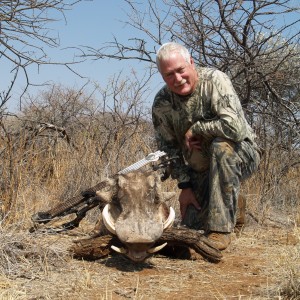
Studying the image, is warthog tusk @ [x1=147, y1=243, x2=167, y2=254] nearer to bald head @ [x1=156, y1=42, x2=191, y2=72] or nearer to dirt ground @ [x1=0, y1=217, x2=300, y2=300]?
dirt ground @ [x1=0, y1=217, x2=300, y2=300]

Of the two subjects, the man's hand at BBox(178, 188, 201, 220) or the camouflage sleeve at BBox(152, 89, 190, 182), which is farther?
the man's hand at BBox(178, 188, 201, 220)

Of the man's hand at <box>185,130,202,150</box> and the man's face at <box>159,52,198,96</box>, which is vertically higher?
the man's face at <box>159,52,198,96</box>

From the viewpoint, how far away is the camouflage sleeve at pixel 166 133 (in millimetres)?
5477

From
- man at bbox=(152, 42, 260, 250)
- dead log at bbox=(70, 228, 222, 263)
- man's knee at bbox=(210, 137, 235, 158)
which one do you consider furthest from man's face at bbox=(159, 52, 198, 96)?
dead log at bbox=(70, 228, 222, 263)

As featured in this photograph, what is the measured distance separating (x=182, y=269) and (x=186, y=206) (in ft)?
4.79

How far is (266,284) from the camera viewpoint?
3.81 metres

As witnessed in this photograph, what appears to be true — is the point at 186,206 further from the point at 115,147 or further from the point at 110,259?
the point at 115,147

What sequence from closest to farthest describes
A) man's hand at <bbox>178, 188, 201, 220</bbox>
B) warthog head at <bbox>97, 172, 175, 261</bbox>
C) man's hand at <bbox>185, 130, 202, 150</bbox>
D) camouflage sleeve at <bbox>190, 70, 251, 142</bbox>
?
warthog head at <bbox>97, 172, 175, 261</bbox> < camouflage sleeve at <bbox>190, 70, 251, 142</bbox> < man's hand at <bbox>185, 130, 202, 150</bbox> < man's hand at <bbox>178, 188, 201, 220</bbox>

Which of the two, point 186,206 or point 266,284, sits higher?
point 186,206

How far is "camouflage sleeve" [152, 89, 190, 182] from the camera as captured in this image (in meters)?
5.48

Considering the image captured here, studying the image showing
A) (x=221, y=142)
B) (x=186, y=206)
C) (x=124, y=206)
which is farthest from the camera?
(x=186, y=206)

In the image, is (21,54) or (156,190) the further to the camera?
(21,54)

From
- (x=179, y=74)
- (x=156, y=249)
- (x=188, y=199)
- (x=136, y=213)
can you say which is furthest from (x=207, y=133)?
(x=156, y=249)

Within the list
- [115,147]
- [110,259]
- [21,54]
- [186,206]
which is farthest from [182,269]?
[115,147]
